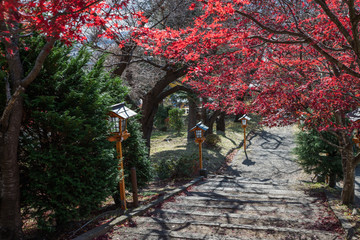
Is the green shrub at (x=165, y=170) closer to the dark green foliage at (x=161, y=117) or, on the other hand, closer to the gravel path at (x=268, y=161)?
the gravel path at (x=268, y=161)

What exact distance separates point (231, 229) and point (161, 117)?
69.0 feet

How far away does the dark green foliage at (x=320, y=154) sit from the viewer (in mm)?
7840

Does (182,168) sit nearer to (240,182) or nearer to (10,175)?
(240,182)

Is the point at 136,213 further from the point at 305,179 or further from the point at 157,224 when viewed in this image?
the point at 305,179

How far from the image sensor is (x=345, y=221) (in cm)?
453

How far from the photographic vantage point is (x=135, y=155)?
20.8ft

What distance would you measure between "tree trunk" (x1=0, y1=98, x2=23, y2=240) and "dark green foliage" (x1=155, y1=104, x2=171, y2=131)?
2104cm

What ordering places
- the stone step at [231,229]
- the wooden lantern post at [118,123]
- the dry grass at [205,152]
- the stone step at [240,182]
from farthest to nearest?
the dry grass at [205,152] < the stone step at [240,182] < the wooden lantern post at [118,123] < the stone step at [231,229]

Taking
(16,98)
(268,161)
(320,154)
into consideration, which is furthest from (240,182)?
(16,98)

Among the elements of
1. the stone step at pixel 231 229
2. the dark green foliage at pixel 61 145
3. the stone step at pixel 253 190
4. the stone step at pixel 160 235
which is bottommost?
the stone step at pixel 253 190

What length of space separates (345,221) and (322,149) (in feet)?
12.3

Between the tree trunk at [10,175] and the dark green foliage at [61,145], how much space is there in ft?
0.63

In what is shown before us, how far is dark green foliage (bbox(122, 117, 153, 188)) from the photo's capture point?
622 centimetres

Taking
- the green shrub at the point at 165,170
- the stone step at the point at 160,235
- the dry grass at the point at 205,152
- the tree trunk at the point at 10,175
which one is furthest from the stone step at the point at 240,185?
the tree trunk at the point at 10,175
